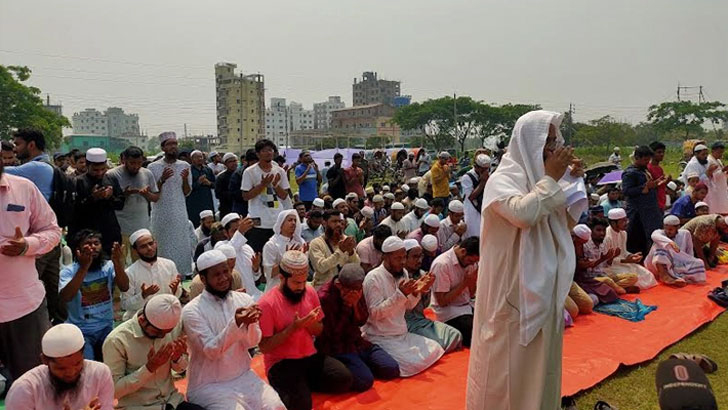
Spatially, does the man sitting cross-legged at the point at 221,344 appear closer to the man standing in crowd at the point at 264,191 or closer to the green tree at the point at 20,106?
the man standing in crowd at the point at 264,191

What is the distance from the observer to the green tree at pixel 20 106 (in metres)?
28.9

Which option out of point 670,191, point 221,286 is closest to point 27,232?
point 221,286

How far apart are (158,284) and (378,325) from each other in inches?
71.3

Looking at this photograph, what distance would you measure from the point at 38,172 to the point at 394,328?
295cm

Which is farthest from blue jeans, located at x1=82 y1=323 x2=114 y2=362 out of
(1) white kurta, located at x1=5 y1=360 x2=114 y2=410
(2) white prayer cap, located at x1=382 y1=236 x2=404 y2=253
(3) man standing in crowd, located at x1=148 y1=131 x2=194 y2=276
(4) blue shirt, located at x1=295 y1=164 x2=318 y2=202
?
(4) blue shirt, located at x1=295 y1=164 x2=318 y2=202

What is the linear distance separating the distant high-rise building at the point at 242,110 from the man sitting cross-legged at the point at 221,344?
69.1 meters

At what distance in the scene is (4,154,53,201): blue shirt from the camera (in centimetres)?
394

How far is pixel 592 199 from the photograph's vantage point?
388 inches

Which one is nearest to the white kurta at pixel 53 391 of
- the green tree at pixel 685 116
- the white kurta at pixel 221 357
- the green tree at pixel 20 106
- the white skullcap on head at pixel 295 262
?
the white kurta at pixel 221 357

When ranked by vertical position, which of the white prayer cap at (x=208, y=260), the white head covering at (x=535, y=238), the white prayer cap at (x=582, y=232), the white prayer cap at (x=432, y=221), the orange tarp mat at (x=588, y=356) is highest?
the white head covering at (x=535, y=238)

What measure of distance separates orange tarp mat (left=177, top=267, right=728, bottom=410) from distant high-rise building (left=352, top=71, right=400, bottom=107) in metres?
110

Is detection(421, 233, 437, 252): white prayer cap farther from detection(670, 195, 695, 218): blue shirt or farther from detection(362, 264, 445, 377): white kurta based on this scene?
detection(670, 195, 695, 218): blue shirt

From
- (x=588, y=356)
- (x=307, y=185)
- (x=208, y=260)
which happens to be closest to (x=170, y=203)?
(x=208, y=260)

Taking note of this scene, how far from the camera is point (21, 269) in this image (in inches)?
124
